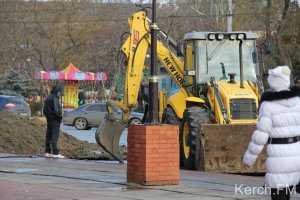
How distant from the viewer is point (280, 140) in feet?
27.2

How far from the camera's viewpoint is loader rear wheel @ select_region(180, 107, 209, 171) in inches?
654

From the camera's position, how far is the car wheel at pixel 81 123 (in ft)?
132

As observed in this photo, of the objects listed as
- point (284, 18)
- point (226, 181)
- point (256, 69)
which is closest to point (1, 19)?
point (284, 18)

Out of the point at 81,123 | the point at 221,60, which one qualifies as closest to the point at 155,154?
the point at 221,60

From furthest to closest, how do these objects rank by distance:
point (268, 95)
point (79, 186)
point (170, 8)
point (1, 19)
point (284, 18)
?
1. point (170, 8)
2. point (1, 19)
3. point (284, 18)
4. point (79, 186)
5. point (268, 95)

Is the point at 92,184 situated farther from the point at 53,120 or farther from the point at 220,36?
the point at 53,120

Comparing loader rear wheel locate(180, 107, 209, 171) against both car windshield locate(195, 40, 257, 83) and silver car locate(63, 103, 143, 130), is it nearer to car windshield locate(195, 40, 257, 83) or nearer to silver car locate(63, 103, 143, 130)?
car windshield locate(195, 40, 257, 83)

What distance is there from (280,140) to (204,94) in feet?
32.4

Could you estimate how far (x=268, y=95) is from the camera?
8484 millimetres

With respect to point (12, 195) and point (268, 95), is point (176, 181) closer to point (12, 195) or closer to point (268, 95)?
point (12, 195)

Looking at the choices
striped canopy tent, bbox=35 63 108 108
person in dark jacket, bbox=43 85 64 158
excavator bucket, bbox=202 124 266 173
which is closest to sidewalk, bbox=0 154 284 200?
excavator bucket, bbox=202 124 266 173

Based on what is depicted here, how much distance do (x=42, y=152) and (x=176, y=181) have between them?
10.1 meters

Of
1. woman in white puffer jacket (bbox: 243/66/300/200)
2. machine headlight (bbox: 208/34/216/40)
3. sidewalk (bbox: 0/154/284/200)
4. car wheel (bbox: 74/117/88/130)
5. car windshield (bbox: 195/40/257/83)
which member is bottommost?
sidewalk (bbox: 0/154/284/200)

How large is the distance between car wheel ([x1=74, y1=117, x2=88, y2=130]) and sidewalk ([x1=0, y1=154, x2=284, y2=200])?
23117 mm
